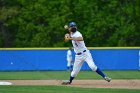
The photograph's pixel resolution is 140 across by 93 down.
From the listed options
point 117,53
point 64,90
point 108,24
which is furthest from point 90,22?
point 64,90

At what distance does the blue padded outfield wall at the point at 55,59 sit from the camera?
2723 centimetres

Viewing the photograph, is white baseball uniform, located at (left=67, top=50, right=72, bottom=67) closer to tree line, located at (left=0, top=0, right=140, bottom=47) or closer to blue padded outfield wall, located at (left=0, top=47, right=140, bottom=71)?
blue padded outfield wall, located at (left=0, top=47, right=140, bottom=71)

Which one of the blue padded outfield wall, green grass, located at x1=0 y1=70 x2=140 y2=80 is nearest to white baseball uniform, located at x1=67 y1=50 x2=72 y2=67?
the blue padded outfield wall

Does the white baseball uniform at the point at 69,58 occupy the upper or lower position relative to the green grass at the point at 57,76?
lower

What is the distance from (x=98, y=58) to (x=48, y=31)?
1104 centimetres

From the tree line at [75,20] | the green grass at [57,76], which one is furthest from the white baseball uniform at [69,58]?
the tree line at [75,20]

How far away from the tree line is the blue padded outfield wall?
9.35m

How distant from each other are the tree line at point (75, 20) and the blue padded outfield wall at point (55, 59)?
9.35 meters

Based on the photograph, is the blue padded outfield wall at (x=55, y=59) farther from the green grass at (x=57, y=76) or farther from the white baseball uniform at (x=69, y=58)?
the green grass at (x=57, y=76)

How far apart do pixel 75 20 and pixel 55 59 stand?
11.2 metres

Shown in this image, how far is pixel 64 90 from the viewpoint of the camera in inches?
575

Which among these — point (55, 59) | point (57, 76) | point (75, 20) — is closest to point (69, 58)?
point (55, 59)

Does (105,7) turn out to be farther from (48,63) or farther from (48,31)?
(48,63)

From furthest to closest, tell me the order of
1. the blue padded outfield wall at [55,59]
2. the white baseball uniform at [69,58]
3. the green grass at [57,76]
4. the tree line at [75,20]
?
the tree line at [75,20] < the blue padded outfield wall at [55,59] < the white baseball uniform at [69,58] < the green grass at [57,76]
